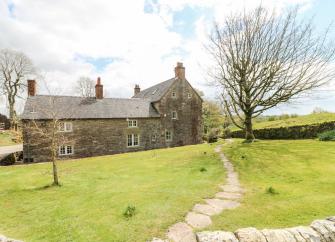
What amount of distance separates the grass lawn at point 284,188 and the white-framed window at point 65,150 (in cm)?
1979

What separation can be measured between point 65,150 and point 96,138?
12.7 feet

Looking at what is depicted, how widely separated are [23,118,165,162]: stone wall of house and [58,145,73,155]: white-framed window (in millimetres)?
424

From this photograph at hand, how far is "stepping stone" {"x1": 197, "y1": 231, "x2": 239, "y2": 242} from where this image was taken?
20.8ft

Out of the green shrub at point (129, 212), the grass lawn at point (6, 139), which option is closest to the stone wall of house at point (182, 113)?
the grass lawn at point (6, 139)

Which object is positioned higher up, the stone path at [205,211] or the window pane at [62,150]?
the window pane at [62,150]

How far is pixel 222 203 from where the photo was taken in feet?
30.6

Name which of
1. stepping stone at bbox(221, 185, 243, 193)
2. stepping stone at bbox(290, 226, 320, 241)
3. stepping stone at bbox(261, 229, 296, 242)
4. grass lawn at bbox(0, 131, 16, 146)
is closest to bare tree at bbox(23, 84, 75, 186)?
grass lawn at bbox(0, 131, 16, 146)

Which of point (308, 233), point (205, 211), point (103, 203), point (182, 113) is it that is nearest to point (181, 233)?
point (205, 211)

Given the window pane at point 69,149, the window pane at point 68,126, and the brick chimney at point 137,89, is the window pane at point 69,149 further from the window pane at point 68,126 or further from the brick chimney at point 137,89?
the brick chimney at point 137,89

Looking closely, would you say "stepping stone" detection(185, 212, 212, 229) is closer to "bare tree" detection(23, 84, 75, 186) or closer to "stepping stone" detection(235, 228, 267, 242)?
"stepping stone" detection(235, 228, 267, 242)

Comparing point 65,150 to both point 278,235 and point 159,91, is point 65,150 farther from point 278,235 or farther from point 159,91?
point 278,235

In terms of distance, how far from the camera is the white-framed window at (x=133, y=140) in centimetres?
3366

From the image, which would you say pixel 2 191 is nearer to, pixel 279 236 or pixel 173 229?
pixel 173 229

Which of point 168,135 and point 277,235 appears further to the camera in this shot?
point 168,135
